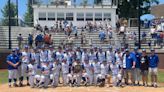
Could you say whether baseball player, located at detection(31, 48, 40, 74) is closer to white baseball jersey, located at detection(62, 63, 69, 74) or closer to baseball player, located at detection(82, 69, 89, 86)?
white baseball jersey, located at detection(62, 63, 69, 74)

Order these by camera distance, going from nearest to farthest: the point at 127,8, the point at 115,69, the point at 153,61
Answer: the point at 153,61
the point at 115,69
the point at 127,8

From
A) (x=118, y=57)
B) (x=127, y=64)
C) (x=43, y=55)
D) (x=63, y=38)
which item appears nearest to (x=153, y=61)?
(x=127, y=64)

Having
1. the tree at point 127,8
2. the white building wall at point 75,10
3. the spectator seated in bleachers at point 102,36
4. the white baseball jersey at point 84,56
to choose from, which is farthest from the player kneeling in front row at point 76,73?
the tree at point 127,8

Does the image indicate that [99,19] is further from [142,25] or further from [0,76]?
[0,76]

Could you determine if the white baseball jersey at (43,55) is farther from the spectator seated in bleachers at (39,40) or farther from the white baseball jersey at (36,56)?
the spectator seated in bleachers at (39,40)

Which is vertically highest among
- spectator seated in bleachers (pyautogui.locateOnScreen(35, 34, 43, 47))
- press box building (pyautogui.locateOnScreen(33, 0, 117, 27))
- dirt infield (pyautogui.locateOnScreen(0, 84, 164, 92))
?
press box building (pyautogui.locateOnScreen(33, 0, 117, 27))

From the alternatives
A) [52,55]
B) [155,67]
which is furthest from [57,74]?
[155,67]

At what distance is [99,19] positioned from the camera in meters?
49.5

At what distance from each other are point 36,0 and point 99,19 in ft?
21.8

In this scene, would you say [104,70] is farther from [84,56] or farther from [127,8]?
[127,8]

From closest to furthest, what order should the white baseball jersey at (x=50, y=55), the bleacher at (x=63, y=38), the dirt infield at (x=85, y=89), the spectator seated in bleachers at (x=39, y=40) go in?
the dirt infield at (x=85, y=89)
the white baseball jersey at (x=50, y=55)
the spectator seated in bleachers at (x=39, y=40)
the bleacher at (x=63, y=38)

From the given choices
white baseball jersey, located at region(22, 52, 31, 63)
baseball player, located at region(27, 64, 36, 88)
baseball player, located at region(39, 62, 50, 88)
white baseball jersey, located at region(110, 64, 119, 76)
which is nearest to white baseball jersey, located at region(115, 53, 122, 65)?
white baseball jersey, located at region(110, 64, 119, 76)

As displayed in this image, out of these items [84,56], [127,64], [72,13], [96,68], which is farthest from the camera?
[72,13]

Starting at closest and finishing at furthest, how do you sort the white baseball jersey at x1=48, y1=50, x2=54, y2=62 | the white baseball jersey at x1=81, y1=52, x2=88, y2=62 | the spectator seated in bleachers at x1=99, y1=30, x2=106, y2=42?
the white baseball jersey at x1=48, y1=50, x2=54, y2=62 < the white baseball jersey at x1=81, y1=52, x2=88, y2=62 < the spectator seated in bleachers at x1=99, y1=30, x2=106, y2=42
